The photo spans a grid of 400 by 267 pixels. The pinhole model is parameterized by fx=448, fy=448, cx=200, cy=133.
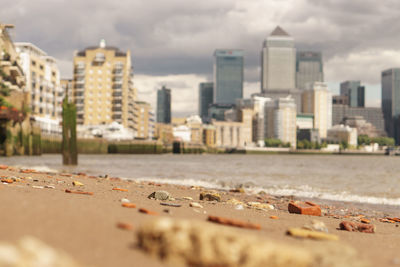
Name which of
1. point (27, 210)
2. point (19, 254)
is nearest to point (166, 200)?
point (27, 210)

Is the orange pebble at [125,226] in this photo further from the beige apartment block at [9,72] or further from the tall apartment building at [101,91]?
the tall apartment building at [101,91]

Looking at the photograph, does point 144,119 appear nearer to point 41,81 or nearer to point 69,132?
point 41,81

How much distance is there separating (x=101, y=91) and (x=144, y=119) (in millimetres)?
38712

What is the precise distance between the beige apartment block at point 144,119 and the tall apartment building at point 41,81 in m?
58.0

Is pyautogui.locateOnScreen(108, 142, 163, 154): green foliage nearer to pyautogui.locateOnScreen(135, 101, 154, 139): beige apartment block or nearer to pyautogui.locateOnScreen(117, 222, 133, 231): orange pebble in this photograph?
pyautogui.locateOnScreen(135, 101, 154, 139): beige apartment block

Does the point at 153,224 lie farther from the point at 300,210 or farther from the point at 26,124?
the point at 26,124

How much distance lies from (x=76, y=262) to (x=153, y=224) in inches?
26.5

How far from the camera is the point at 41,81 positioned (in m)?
108

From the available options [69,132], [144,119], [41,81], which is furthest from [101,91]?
[69,132]

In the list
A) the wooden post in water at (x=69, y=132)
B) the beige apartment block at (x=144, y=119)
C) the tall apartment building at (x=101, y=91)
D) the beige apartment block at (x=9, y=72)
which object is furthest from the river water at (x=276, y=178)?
the beige apartment block at (x=144, y=119)

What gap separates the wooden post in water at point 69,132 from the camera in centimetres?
3419

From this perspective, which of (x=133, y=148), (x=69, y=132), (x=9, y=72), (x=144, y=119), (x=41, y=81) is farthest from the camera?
(x=144, y=119)

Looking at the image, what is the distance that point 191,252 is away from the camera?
3.39 meters

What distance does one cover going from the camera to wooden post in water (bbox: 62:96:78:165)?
112 ft
